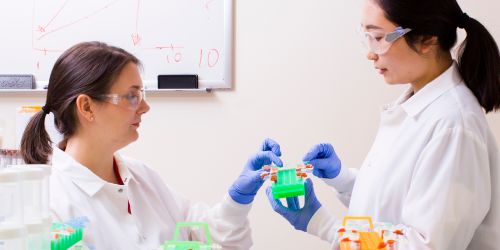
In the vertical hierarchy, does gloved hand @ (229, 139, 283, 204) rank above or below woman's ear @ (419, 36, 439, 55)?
below

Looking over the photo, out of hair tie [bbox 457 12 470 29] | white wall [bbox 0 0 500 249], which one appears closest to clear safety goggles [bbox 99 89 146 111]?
white wall [bbox 0 0 500 249]

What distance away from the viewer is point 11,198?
0.92 meters

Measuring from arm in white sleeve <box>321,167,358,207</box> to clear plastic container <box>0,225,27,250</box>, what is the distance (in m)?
1.05

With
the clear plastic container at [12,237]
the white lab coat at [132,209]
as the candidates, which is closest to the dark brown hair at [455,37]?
the white lab coat at [132,209]

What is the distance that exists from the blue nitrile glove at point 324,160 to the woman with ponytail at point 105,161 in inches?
5.5

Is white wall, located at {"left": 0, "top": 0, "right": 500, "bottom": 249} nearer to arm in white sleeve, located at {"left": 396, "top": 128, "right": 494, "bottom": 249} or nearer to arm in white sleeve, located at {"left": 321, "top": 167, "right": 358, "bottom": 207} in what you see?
arm in white sleeve, located at {"left": 321, "top": 167, "right": 358, "bottom": 207}

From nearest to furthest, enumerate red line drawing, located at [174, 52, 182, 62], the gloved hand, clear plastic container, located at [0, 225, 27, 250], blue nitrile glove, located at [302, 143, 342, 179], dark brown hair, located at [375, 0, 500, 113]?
clear plastic container, located at [0, 225, 27, 250] < dark brown hair, located at [375, 0, 500, 113] < the gloved hand < blue nitrile glove, located at [302, 143, 342, 179] < red line drawing, located at [174, 52, 182, 62]

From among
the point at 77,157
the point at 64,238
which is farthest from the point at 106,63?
the point at 64,238

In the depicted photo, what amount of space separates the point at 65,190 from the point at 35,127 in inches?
10.7

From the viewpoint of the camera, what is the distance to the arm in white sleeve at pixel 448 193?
1.12 m

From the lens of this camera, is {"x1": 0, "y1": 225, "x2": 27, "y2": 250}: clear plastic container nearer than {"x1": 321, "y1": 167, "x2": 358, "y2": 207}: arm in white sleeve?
Yes

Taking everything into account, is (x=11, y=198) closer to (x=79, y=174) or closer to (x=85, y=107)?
(x=79, y=174)

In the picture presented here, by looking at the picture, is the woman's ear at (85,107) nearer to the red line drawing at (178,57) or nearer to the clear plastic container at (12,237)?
the clear plastic container at (12,237)

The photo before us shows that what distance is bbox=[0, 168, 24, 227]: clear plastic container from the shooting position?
0.88 meters
